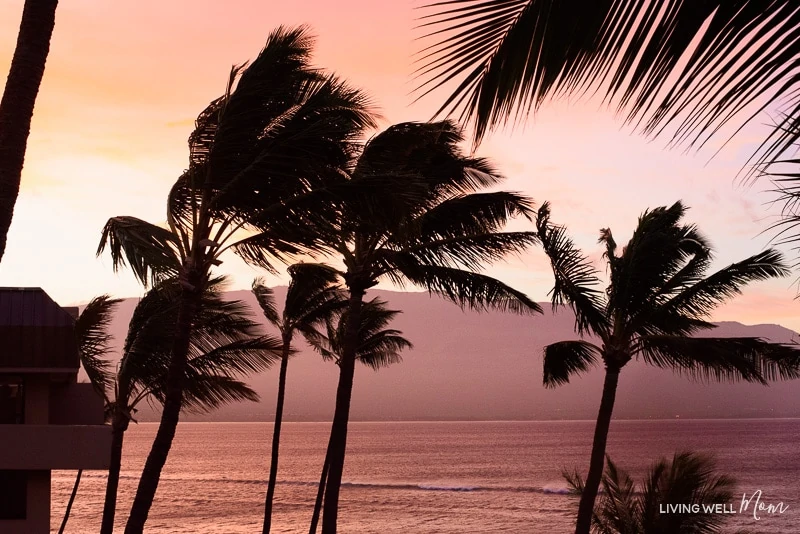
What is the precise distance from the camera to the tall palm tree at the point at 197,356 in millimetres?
18953

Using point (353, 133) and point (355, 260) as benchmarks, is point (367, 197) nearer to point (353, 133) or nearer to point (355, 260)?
point (353, 133)

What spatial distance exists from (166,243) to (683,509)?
10.4m

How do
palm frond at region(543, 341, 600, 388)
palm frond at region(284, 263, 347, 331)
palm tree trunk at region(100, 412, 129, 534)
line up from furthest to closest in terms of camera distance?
palm frond at region(284, 263, 347, 331)
palm tree trunk at region(100, 412, 129, 534)
palm frond at region(543, 341, 600, 388)

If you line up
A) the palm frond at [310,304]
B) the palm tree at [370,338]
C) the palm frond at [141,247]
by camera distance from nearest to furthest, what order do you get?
the palm frond at [141,247], the palm frond at [310,304], the palm tree at [370,338]

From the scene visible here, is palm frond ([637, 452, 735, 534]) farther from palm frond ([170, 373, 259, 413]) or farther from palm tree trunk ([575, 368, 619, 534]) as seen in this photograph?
palm frond ([170, 373, 259, 413])

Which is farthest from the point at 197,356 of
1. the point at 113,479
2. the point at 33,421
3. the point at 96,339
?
the point at 113,479

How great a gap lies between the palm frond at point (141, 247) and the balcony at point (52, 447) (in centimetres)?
630

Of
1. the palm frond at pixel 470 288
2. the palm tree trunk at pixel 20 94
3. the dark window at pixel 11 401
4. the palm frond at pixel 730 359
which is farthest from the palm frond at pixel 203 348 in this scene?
the palm tree trunk at pixel 20 94

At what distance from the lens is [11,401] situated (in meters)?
18.1

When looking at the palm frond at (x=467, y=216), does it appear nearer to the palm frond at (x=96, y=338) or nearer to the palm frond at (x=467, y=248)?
the palm frond at (x=467, y=248)

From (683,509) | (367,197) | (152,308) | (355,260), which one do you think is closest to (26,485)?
(152,308)

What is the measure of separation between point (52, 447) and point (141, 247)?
714 centimetres

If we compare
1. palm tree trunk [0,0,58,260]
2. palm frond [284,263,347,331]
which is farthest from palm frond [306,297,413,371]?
palm tree trunk [0,0,58,260]

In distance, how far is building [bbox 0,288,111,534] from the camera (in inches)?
672
